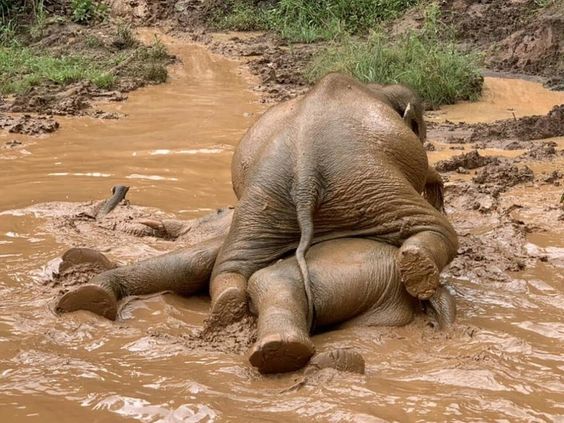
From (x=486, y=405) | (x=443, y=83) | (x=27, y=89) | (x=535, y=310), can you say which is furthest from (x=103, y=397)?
(x=27, y=89)

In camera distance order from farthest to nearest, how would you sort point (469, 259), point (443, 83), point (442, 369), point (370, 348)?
point (443, 83), point (469, 259), point (370, 348), point (442, 369)

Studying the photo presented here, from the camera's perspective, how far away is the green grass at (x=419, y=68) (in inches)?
432

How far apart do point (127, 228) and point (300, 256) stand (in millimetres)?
2205

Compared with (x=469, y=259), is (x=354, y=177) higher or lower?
higher

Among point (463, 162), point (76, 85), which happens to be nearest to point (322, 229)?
point (463, 162)

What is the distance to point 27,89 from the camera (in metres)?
12.0

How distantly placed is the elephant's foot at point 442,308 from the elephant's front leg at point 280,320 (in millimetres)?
604

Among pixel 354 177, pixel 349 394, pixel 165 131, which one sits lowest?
pixel 165 131

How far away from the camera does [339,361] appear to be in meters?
3.42

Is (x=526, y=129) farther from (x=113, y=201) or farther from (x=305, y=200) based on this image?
(x=305, y=200)

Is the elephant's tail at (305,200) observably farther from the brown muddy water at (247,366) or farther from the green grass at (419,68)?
the green grass at (419,68)

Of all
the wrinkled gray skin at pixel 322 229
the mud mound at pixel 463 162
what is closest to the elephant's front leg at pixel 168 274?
the wrinkled gray skin at pixel 322 229

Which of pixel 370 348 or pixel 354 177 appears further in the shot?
pixel 354 177

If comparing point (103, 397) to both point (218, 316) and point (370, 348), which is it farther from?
point (370, 348)
